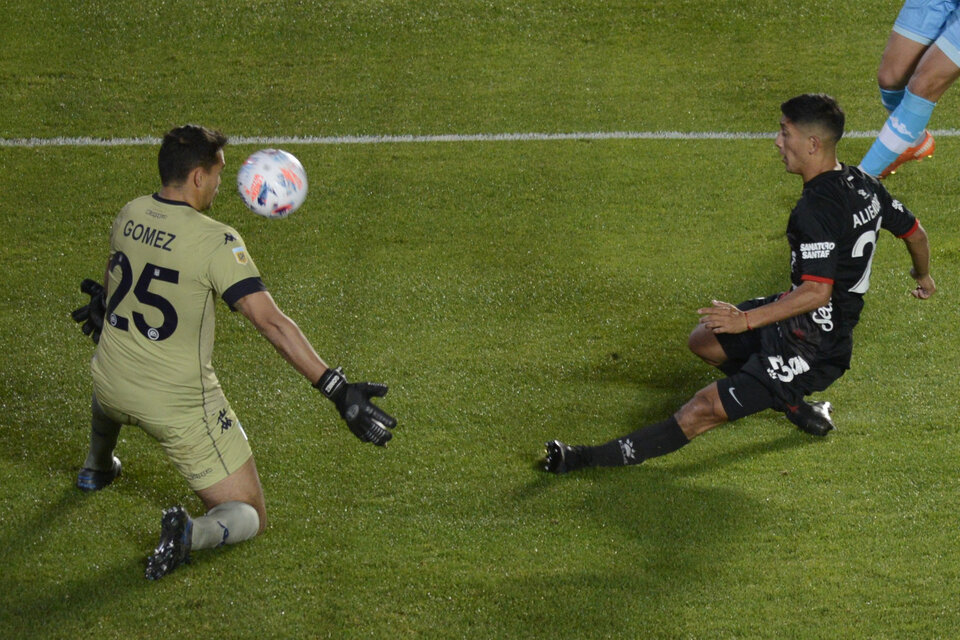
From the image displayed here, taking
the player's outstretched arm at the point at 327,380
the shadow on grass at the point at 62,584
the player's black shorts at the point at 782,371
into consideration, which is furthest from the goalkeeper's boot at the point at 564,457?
the shadow on grass at the point at 62,584

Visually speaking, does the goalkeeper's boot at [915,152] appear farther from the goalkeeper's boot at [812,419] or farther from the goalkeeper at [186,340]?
the goalkeeper at [186,340]

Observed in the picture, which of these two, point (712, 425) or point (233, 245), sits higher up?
point (233, 245)

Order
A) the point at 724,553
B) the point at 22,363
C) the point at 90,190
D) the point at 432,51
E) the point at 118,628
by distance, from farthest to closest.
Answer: the point at 432,51 < the point at 90,190 < the point at 22,363 < the point at 724,553 < the point at 118,628

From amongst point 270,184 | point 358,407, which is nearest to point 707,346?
point 358,407

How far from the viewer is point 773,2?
427 inches

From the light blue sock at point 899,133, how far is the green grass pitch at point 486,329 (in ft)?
4.01

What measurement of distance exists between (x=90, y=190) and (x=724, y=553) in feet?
19.7

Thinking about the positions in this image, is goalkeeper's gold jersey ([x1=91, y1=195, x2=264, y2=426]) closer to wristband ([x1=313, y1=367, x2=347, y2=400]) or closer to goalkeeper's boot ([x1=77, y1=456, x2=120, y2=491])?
wristband ([x1=313, y1=367, x2=347, y2=400])

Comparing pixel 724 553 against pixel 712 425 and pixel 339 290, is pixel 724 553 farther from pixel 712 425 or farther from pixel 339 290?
pixel 339 290

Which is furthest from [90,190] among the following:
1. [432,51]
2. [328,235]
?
[432,51]

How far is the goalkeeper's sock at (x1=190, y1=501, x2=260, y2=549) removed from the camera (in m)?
4.36

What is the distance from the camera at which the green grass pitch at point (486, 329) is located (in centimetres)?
450

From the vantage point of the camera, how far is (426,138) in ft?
29.8

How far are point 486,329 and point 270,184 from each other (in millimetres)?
2318
